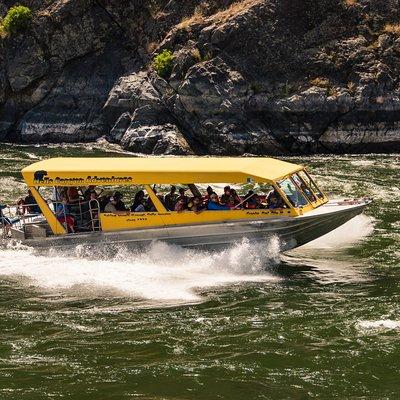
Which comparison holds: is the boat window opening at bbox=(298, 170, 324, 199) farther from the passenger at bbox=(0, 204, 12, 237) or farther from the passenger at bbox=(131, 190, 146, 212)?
the passenger at bbox=(0, 204, 12, 237)

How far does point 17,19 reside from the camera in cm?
5516

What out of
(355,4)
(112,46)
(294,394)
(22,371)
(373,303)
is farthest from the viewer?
(112,46)

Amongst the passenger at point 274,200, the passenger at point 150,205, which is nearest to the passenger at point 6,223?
the passenger at point 150,205

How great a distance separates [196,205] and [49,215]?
14.8ft

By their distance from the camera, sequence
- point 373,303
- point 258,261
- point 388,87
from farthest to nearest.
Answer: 1. point 388,87
2. point 258,261
3. point 373,303

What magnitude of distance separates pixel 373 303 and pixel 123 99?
35404 mm

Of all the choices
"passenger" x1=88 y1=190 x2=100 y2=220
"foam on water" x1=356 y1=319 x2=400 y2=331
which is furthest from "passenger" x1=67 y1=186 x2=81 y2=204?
"foam on water" x1=356 y1=319 x2=400 y2=331

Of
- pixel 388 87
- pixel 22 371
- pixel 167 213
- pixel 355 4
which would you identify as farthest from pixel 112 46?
pixel 22 371

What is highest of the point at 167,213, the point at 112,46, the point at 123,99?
the point at 112,46

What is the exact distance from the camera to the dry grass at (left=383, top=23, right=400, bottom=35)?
4697cm

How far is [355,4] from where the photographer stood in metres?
48.5

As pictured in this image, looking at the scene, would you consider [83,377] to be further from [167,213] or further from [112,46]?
[112,46]

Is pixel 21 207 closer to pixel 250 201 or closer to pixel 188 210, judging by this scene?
pixel 188 210

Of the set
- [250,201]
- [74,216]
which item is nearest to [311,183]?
[250,201]
